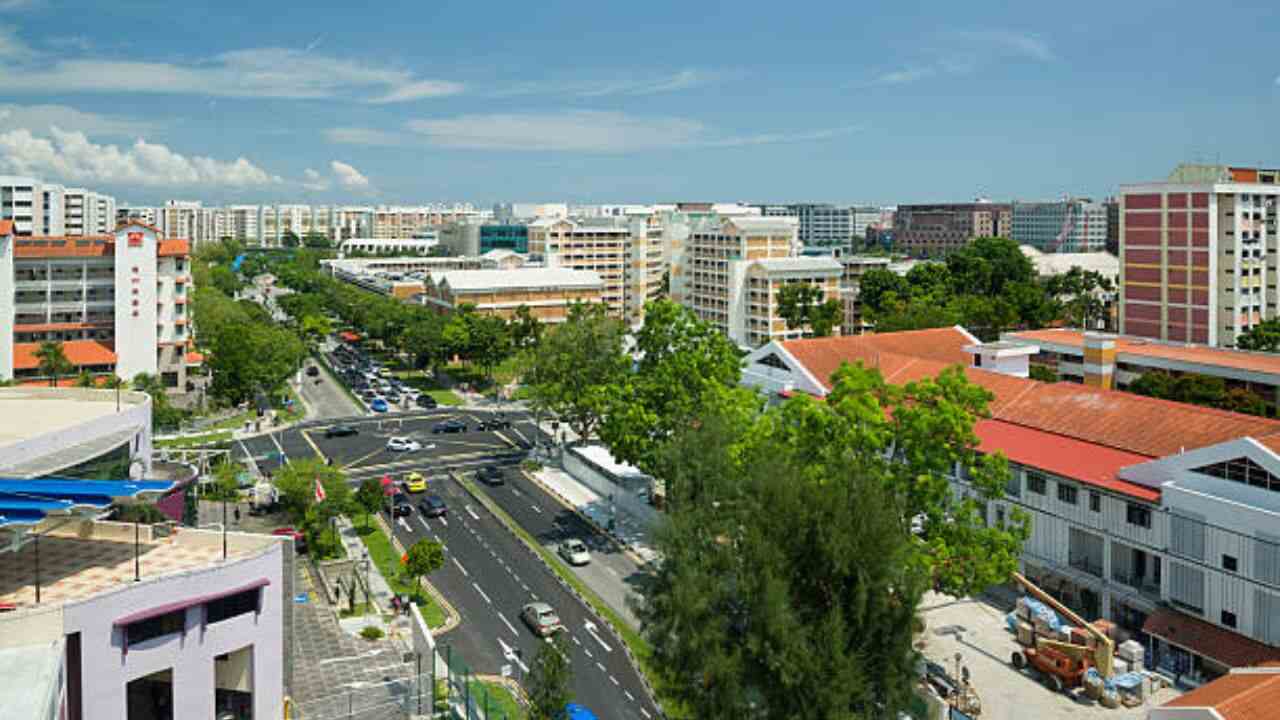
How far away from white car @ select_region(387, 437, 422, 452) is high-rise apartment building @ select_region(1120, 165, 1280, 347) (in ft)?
160

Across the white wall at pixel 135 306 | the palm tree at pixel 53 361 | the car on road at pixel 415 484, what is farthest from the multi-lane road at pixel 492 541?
the white wall at pixel 135 306

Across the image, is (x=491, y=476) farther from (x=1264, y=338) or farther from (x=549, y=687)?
(x=1264, y=338)

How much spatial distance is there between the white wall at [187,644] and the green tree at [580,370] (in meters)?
23.7

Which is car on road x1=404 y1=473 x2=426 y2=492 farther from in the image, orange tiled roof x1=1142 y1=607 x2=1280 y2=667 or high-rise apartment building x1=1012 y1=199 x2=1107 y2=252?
high-rise apartment building x1=1012 y1=199 x2=1107 y2=252

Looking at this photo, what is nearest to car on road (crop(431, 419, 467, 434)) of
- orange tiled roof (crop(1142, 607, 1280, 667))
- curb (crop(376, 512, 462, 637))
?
curb (crop(376, 512, 462, 637))

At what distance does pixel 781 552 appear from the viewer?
1814cm

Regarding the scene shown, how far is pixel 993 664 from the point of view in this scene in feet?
85.8

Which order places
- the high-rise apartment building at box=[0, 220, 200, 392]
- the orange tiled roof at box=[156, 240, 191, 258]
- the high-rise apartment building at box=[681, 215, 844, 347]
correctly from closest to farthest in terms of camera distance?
the high-rise apartment building at box=[0, 220, 200, 392] < the orange tiled roof at box=[156, 240, 191, 258] < the high-rise apartment building at box=[681, 215, 844, 347]

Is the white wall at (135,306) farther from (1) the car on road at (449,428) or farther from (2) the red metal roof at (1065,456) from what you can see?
(2) the red metal roof at (1065,456)

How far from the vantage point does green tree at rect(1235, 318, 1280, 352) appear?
186 ft

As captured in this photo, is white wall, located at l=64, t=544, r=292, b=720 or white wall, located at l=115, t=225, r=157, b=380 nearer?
white wall, located at l=64, t=544, r=292, b=720

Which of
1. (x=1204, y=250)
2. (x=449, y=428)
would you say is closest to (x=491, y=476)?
(x=449, y=428)

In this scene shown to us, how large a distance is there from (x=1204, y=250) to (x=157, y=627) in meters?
63.2

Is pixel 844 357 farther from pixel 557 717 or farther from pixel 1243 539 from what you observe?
A: pixel 557 717
